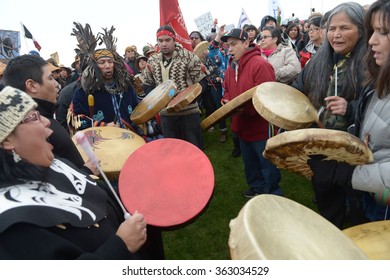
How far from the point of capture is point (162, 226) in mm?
1600

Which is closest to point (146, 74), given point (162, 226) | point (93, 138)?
point (93, 138)

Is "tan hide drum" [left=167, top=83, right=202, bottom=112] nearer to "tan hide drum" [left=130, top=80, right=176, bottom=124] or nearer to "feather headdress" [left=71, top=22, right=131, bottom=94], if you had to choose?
"tan hide drum" [left=130, top=80, right=176, bottom=124]

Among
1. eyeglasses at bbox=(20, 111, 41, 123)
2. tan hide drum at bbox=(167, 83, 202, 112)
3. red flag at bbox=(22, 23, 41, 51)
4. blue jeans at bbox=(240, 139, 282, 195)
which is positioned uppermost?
red flag at bbox=(22, 23, 41, 51)

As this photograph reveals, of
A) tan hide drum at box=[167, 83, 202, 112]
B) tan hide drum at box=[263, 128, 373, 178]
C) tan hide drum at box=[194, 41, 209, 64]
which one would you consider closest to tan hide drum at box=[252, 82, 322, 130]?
tan hide drum at box=[263, 128, 373, 178]

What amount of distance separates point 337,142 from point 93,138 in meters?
2.03

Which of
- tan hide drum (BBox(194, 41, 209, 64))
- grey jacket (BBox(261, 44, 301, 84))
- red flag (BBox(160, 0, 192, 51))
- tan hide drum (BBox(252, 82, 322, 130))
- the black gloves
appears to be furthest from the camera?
tan hide drum (BBox(194, 41, 209, 64))

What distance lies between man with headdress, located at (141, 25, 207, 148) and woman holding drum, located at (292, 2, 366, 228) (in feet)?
6.46

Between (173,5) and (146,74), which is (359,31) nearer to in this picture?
(146,74)

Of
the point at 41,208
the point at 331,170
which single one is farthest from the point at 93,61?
the point at 331,170

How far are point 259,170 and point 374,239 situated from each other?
7.62 ft

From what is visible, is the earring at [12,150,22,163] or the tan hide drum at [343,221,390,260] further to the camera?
the tan hide drum at [343,221,390,260]

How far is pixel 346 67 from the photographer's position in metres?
2.20

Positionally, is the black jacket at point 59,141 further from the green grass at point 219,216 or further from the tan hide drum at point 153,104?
the tan hide drum at point 153,104

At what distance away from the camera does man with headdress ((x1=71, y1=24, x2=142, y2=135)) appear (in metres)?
3.32
